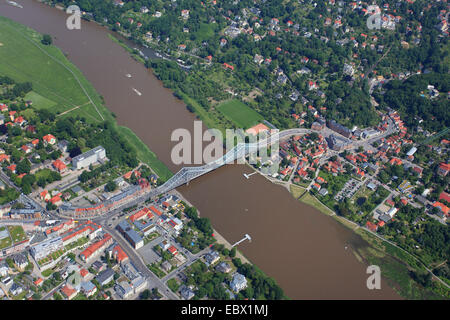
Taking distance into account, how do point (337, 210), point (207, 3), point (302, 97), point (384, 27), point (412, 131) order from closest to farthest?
point (337, 210) < point (412, 131) < point (302, 97) < point (384, 27) < point (207, 3)

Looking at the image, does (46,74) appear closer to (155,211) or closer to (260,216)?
(155,211)

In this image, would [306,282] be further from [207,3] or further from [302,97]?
[207,3]

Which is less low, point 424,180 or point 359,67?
point 359,67

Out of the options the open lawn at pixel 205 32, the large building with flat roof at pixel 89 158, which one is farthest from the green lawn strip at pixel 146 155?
the open lawn at pixel 205 32

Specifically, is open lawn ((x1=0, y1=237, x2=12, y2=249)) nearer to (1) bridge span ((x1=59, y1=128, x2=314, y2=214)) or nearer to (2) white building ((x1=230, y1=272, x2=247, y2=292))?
(1) bridge span ((x1=59, y1=128, x2=314, y2=214))

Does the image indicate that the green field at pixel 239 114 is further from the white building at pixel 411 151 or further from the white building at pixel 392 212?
the white building at pixel 392 212

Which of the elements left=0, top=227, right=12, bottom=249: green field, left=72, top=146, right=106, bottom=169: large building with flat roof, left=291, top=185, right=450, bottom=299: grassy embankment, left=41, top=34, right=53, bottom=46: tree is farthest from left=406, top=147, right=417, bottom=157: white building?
left=41, top=34, right=53, bottom=46: tree

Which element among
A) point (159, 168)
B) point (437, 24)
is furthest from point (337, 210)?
point (437, 24)
